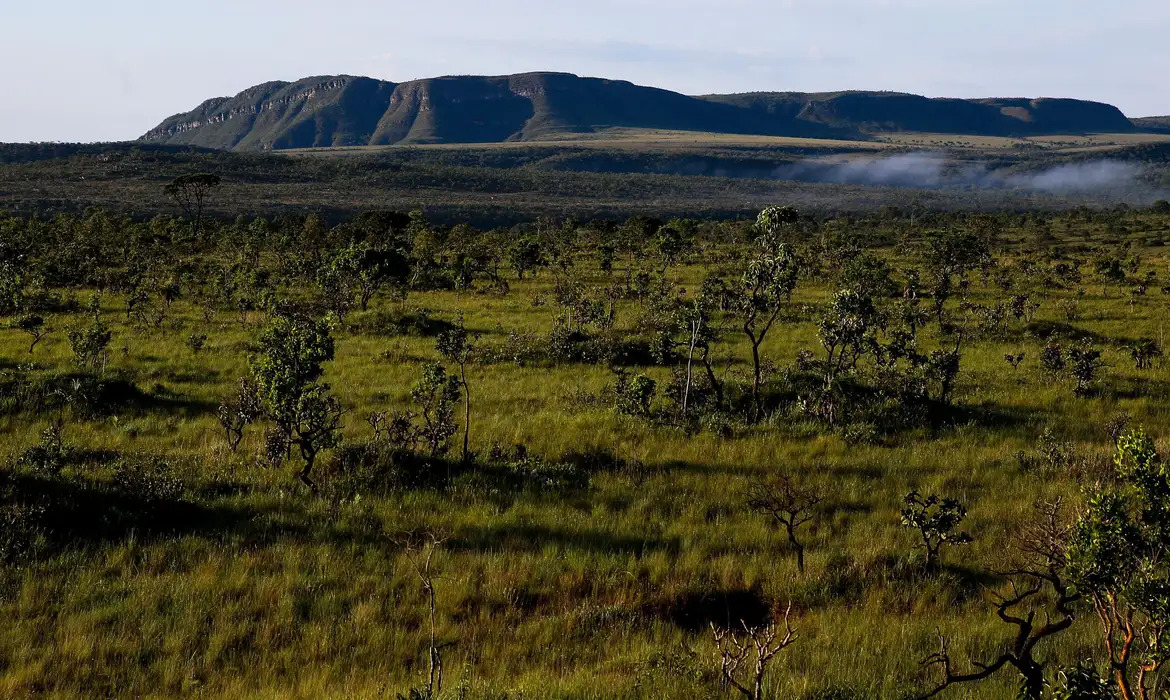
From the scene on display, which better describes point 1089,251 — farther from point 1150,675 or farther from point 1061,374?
point 1150,675

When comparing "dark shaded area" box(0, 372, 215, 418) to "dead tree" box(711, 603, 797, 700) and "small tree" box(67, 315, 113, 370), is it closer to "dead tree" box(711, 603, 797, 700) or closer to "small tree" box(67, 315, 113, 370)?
"small tree" box(67, 315, 113, 370)

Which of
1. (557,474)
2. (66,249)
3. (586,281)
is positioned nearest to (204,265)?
(66,249)

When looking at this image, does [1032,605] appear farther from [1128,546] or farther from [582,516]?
[582,516]

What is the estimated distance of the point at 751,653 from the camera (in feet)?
23.4

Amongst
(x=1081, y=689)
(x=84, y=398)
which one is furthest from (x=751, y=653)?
(x=84, y=398)

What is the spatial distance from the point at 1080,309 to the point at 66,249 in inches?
2169

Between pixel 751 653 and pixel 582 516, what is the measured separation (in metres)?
3.88

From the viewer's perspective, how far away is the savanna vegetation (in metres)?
6.38

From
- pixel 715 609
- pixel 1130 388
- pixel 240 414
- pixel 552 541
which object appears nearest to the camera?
pixel 715 609

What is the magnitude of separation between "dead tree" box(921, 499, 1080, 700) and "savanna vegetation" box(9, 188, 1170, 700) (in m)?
0.05

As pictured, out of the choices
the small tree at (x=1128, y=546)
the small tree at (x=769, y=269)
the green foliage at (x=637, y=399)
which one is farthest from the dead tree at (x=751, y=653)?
the green foliage at (x=637, y=399)

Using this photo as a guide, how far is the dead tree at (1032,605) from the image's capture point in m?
4.45

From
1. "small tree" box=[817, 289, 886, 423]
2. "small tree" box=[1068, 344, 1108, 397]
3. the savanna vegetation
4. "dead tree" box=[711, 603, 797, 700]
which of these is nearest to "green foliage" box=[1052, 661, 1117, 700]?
the savanna vegetation

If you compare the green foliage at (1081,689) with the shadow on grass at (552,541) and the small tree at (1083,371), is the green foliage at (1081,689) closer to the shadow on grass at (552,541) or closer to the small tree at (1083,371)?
the shadow on grass at (552,541)
